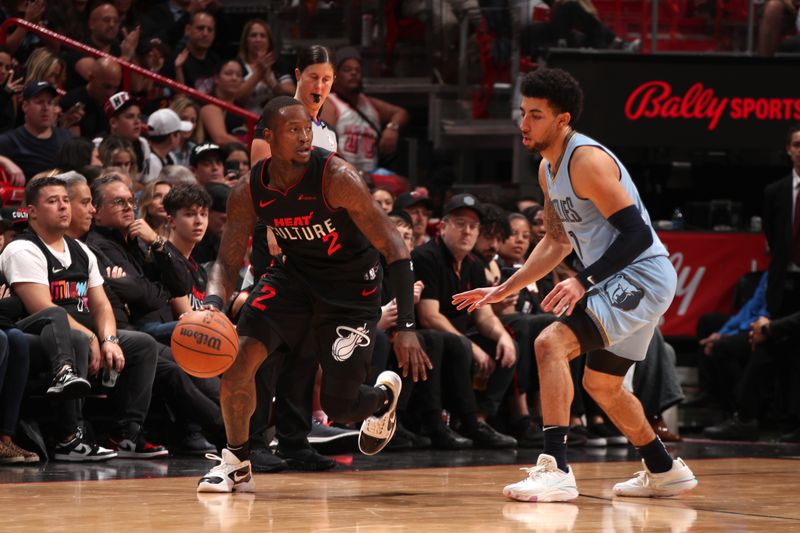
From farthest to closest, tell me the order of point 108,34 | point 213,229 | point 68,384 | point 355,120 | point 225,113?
1. point 225,113
2. point 355,120
3. point 108,34
4. point 213,229
5. point 68,384

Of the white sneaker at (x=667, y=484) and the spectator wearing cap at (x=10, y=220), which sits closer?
the white sneaker at (x=667, y=484)

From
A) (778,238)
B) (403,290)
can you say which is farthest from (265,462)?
(778,238)

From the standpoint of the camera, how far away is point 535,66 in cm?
1084

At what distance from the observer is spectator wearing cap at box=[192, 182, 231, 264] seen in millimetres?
8609

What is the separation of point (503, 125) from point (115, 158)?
4054 mm

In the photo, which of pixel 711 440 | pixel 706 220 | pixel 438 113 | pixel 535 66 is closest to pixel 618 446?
pixel 711 440

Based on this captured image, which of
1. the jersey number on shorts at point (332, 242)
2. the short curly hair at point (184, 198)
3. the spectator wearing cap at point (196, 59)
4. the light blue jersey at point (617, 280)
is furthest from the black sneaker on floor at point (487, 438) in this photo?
the spectator wearing cap at point (196, 59)

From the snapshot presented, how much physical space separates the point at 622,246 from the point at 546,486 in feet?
3.46

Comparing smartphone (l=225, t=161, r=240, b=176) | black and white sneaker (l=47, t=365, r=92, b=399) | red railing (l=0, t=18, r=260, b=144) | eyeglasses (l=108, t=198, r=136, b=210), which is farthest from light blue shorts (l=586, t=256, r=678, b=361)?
red railing (l=0, t=18, r=260, b=144)

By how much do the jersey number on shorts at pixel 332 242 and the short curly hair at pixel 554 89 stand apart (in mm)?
1048

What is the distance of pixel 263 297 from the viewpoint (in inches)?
220

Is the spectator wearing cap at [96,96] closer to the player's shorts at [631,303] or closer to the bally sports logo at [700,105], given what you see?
the bally sports logo at [700,105]

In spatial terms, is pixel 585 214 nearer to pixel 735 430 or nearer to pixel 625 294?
pixel 625 294

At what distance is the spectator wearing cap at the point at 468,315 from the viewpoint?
8430 millimetres
